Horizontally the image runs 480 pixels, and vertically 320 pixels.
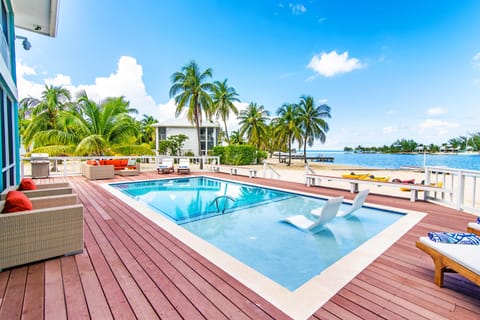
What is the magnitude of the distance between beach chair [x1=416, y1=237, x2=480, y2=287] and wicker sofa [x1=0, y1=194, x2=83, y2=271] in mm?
3971

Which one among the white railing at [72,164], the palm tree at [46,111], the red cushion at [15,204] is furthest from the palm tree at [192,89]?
the red cushion at [15,204]

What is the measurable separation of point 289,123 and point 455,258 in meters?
25.2

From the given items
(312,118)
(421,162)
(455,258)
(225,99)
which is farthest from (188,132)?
(421,162)

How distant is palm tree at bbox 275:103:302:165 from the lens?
2637 centimetres

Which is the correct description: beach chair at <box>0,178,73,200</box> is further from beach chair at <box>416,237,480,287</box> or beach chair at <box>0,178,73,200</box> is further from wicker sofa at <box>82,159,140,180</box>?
wicker sofa at <box>82,159,140,180</box>

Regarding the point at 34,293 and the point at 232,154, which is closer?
the point at 34,293

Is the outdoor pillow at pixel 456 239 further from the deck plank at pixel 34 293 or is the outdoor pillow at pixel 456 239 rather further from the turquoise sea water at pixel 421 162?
the turquoise sea water at pixel 421 162

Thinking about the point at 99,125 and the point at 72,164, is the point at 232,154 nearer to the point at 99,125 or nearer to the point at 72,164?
the point at 99,125

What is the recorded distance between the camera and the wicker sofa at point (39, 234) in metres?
2.39

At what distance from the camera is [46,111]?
16219 mm

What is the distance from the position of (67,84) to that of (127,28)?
7.42 m

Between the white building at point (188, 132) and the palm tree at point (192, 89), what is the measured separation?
708cm

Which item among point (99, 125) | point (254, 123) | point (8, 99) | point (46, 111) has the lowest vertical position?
point (8, 99)

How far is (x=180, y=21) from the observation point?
1584 cm
